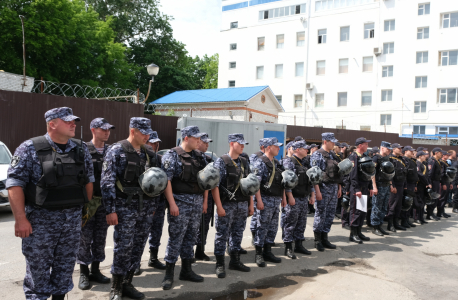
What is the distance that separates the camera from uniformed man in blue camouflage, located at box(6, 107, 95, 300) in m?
3.21

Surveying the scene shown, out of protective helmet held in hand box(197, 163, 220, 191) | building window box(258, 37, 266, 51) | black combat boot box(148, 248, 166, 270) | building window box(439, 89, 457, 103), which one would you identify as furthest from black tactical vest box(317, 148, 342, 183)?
building window box(258, 37, 266, 51)

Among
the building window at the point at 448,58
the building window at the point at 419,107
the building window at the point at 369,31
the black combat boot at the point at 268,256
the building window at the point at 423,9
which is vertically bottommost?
the black combat boot at the point at 268,256

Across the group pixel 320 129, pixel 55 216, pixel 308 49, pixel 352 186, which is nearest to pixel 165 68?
pixel 308 49

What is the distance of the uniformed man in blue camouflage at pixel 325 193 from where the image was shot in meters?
6.72

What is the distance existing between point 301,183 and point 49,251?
13.6ft

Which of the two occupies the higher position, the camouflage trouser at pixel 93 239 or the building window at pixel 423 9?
the building window at pixel 423 9

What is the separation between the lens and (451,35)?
100ft

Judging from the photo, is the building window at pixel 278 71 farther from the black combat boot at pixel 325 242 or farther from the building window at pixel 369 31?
the black combat boot at pixel 325 242

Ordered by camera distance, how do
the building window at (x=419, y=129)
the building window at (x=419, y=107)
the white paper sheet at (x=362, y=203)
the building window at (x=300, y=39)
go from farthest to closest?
1. the building window at (x=300, y=39)
2. the building window at (x=419, y=129)
3. the building window at (x=419, y=107)
4. the white paper sheet at (x=362, y=203)

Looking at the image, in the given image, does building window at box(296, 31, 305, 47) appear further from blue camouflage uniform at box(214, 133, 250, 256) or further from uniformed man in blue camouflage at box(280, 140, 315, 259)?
blue camouflage uniform at box(214, 133, 250, 256)

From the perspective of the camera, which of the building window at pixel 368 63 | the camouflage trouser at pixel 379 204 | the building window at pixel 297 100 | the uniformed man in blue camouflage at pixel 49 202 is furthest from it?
the building window at pixel 297 100

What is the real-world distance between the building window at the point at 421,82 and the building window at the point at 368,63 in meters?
4.20

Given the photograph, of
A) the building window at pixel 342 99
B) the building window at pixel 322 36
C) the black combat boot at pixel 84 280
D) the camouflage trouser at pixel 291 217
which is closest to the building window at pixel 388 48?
the building window at pixel 342 99

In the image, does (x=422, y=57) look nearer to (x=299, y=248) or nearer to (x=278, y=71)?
(x=278, y=71)
